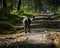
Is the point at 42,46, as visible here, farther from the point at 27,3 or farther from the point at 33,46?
the point at 27,3

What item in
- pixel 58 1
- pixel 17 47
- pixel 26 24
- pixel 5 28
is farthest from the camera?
pixel 58 1

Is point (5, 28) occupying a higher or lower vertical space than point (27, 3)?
higher

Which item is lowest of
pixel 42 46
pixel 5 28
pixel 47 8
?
A: pixel 47 8

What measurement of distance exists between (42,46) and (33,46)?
459mm

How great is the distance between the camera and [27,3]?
6506cm

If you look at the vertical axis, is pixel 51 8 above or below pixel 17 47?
below

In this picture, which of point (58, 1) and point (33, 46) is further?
point (58, 1)

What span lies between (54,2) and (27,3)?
805 centimetres

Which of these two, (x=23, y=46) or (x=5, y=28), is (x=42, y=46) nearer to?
(x=23, y=46)

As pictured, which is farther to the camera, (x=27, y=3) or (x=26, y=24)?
(x=27, y=3)

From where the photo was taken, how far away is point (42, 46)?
11.4 meters

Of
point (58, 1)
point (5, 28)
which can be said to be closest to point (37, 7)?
point (58, 1)

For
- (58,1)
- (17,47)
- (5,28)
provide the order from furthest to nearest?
(58,1)
(5,28)
(17,47)

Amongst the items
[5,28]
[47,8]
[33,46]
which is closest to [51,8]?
[47,8]
